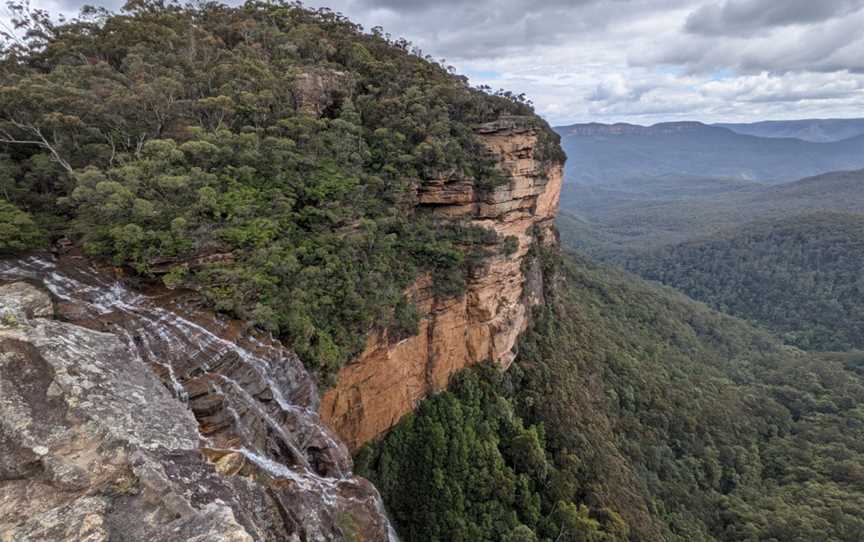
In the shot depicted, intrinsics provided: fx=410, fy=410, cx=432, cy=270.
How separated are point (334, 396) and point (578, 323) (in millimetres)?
25460

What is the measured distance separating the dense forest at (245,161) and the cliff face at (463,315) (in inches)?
42.2

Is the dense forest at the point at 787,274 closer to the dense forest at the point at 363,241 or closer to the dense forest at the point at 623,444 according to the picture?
the dense forest at the point at 623,444

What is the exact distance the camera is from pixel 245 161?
16359 mm

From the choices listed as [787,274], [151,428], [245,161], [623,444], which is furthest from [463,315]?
[787,274]

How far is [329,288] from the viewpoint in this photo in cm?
1571

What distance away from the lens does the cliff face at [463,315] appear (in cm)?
1800

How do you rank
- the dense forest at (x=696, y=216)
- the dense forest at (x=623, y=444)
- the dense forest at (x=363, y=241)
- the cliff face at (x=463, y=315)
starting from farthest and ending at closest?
the dense forest at (x=696, y=216), the dense forest at (x=623, y=444), the cliff face at (x=463, y=315), the dense forest at (x=363, y=241)

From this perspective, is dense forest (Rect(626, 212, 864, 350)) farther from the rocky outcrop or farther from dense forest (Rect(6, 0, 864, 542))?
the rocky outcrop

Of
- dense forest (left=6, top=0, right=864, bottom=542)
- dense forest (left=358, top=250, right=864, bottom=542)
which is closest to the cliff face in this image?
dense forest (left=6, top=0, right=864, bottom=542)

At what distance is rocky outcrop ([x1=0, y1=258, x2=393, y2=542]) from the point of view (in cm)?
568

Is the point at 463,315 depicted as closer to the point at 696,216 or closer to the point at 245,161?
the point at 245,161

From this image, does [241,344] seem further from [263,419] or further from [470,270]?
[470,270]

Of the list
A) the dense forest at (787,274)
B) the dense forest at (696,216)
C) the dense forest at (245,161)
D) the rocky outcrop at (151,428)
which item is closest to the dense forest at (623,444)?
the dense forest at (245,161)

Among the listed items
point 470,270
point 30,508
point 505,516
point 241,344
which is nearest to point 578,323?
point 470,270
